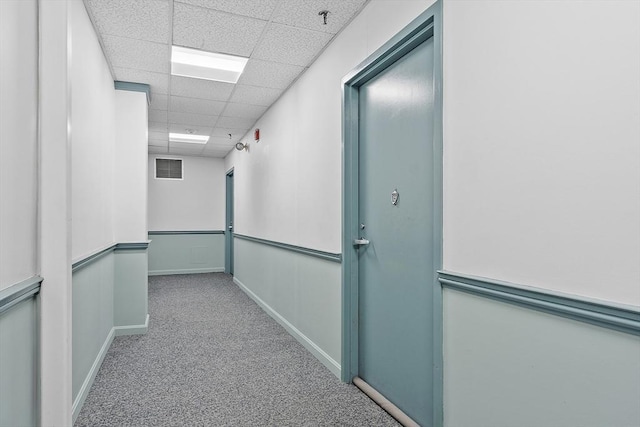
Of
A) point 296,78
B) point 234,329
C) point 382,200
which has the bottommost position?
point 234,329

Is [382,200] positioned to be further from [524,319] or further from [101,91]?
[101,91]

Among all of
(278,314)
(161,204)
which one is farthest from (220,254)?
(278,314)

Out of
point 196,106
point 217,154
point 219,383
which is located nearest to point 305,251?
point 219,383

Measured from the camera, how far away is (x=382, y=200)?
227cm

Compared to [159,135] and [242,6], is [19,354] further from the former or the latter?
[159,135]

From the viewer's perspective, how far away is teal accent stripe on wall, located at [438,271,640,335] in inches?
38.9

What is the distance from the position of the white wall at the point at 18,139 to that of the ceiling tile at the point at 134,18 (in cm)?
102

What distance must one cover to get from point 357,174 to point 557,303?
5.08 feet

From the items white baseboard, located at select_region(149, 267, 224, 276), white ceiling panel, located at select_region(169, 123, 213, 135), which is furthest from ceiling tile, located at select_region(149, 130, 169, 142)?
white baseboard, located at select_region(149, 267, 224, 276)

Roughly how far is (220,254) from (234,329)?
4.31 m

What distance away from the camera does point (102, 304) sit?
2945 millimetres

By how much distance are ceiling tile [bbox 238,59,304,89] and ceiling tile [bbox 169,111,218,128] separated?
1417mm

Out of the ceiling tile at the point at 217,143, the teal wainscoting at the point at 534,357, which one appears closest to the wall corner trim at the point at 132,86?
the ceiling tile at the point at 217,143

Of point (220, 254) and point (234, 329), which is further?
point (220, 254)
